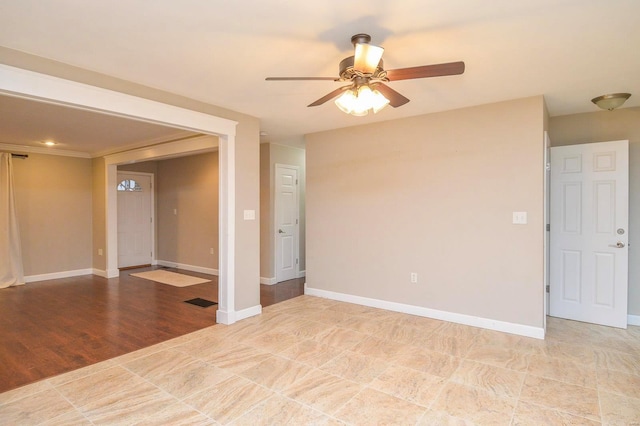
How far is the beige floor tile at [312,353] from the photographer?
297 centimetres

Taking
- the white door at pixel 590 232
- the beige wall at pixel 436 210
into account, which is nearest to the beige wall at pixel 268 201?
the beige wall at pixel 436 210

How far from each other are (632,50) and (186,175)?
696cm

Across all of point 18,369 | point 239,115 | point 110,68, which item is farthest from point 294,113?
point 18,369

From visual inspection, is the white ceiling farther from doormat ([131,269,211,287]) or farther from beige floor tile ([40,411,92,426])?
doormat ([131,269,211,287])

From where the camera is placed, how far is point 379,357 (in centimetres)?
303

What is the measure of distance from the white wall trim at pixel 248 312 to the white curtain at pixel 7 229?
15.0ft

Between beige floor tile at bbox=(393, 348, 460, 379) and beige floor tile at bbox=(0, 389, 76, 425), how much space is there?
8.06ft

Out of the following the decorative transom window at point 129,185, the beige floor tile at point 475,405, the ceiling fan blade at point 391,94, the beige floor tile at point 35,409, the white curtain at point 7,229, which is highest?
the ceiling fan blade at point 391,94

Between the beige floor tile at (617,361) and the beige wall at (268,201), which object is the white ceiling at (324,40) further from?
the beige wall at (268,201)

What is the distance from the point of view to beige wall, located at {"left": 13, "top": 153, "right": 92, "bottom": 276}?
20.1ft

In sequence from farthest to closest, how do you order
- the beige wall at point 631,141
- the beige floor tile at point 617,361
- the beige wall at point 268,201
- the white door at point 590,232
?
1. the beige wall at point 268,201
2. the beige wall at point 631,141
3. the white door at point 590,232
4. the beige floor tile at point 617,361

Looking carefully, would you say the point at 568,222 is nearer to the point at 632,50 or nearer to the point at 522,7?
the point at 632,50

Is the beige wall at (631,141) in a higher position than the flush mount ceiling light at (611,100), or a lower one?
lower

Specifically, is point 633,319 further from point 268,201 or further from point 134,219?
point 134,219
